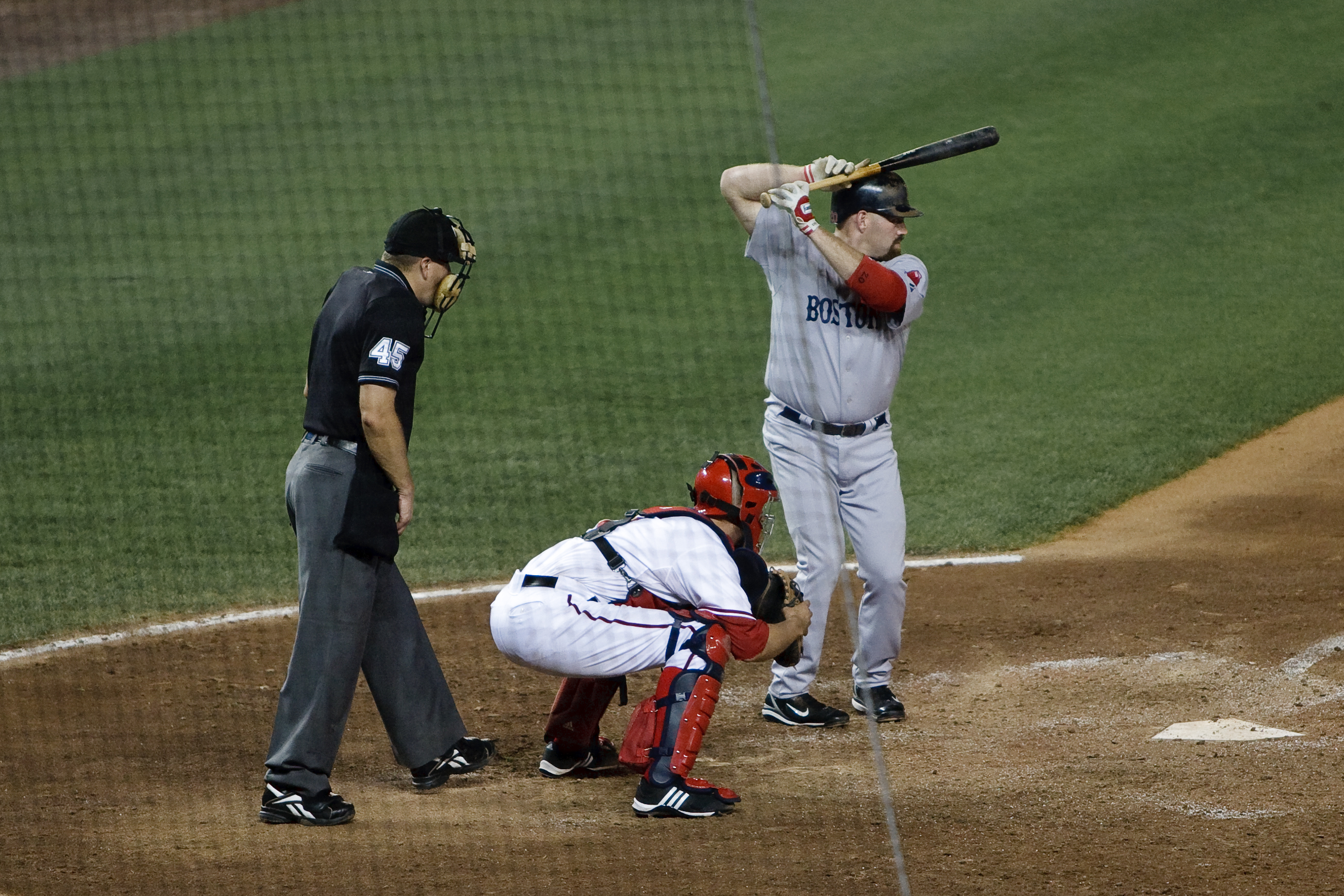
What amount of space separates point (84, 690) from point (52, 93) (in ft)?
37.8

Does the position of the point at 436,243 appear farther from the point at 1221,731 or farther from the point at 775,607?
the point at 1221,731

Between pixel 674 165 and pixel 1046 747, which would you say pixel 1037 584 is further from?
pixel 674 165

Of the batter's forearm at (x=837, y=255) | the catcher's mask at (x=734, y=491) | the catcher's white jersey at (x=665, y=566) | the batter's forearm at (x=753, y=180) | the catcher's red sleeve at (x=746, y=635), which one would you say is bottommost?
the catcher's red sleeve at (x=746, y=635)

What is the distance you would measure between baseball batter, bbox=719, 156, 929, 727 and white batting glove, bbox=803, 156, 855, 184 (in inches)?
3.4

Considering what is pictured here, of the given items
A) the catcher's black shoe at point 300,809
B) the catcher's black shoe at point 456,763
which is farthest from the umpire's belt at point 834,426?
the catcher's black shoe at point 300,809

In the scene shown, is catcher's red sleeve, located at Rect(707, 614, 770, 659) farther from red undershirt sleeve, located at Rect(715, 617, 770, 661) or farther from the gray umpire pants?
the gray umpire pants

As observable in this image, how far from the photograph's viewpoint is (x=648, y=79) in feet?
55.4

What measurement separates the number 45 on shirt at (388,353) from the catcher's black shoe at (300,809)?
1271 mm

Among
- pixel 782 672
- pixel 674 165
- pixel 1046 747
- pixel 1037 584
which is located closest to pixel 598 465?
pixel 1037 584

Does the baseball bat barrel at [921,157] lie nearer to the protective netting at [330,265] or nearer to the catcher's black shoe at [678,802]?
the catcher's black shoe at [678,802]

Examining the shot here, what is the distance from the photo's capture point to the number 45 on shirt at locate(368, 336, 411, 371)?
4.54 meters

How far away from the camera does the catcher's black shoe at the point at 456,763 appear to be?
16.3 ft

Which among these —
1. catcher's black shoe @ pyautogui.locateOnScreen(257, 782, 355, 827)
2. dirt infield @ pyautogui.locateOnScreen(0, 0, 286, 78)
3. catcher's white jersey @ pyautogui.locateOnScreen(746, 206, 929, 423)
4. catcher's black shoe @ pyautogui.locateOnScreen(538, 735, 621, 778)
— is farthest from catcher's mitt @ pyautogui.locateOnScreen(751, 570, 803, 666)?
dirt infield @ pyautogui.locateOnScreen(0, 0, 286, 78)

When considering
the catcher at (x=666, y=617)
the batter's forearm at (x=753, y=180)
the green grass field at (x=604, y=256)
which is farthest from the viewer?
the green grass field at (x=604, y=256)
